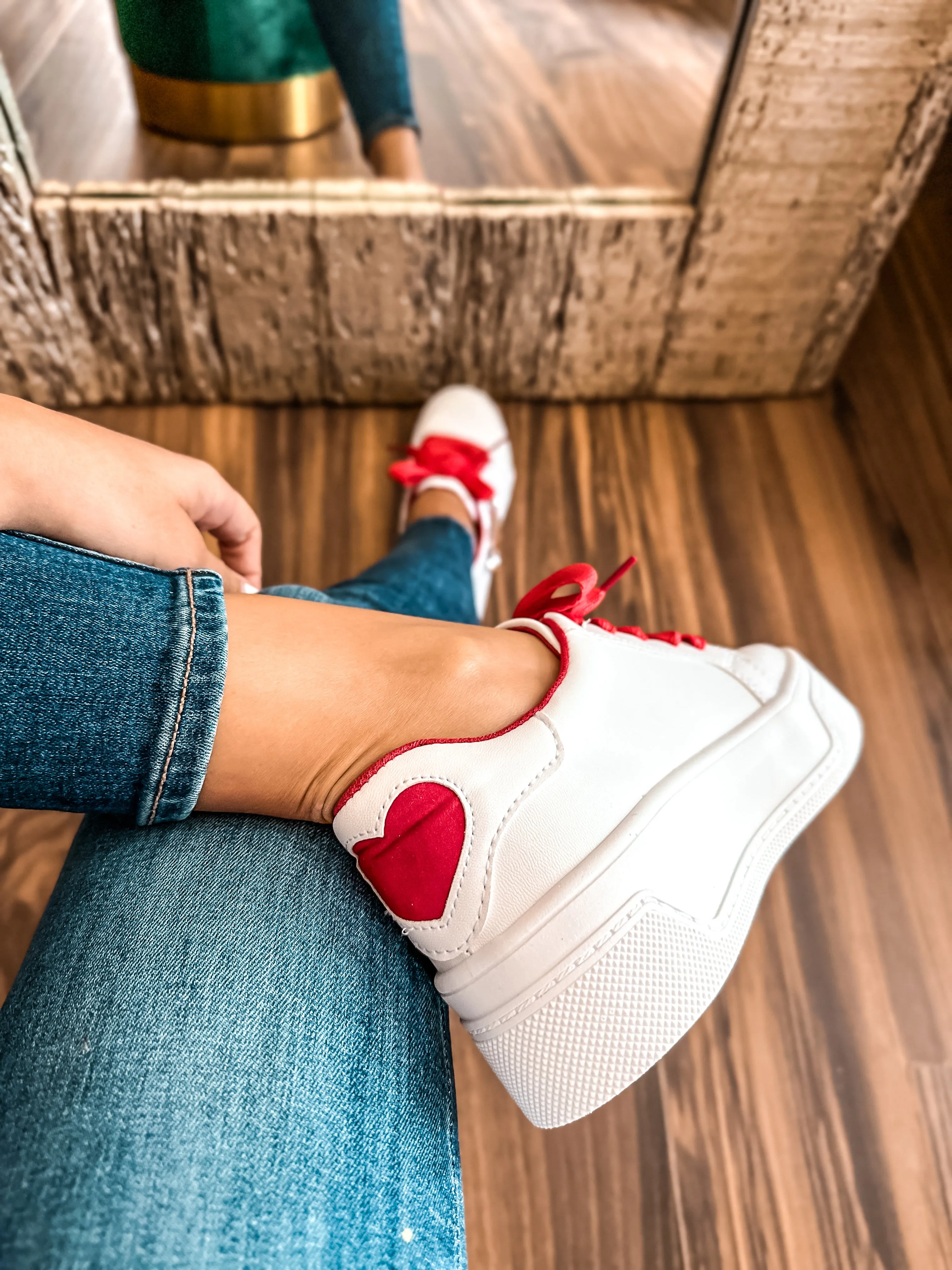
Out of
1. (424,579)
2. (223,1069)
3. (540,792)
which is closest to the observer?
(223,1069)

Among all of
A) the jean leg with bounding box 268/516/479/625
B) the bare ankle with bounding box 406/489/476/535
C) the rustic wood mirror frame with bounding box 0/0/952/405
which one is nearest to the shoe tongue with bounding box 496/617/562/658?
the jean leg with bounding box 268/516/479/625

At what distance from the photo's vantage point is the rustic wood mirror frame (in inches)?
32.4

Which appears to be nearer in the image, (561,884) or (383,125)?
(561,884)

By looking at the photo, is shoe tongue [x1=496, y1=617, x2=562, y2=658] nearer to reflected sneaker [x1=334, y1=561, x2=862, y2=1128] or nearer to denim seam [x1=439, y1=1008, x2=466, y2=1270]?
reflected sneaker [x1=334, y1=561, x2=862, y2=1128]

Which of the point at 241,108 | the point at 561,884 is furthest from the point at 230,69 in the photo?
the point at 561,884

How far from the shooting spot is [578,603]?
0.60 meters

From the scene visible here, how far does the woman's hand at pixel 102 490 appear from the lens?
0.45m

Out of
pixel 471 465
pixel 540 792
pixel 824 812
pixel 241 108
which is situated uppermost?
pixel 241 108

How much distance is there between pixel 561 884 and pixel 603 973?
0.19ft

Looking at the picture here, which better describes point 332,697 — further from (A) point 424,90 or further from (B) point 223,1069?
(A) point 424,90

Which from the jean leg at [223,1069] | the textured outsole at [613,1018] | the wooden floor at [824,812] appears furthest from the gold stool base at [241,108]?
the textured outsole at [613,1018]

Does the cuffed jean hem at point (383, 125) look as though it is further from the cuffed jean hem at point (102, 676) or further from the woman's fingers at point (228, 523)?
the cuffed jean hem at point (102, 676)

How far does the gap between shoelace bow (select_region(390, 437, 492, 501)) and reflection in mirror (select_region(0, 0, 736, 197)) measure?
0.27 m

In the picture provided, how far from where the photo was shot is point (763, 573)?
3.23 ft
